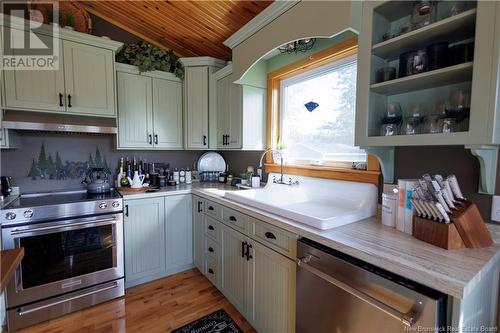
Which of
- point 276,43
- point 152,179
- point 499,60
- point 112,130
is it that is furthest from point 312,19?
point 152,179

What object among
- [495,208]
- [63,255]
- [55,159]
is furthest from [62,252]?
[495,208]

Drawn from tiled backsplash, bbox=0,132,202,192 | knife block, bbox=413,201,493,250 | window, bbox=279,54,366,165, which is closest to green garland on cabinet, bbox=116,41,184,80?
tiled backsplash, bbox=0,132,202,192

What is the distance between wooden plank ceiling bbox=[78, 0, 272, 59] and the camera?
214 cm

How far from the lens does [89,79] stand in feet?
7.30

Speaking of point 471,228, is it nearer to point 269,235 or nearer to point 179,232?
point 269,235

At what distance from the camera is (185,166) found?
3.13 meters

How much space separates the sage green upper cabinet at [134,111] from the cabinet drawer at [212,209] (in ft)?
3.29

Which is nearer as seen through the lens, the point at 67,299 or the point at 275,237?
the point at 275,237

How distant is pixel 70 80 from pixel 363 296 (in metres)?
2.75

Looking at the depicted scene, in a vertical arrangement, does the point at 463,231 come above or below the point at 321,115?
below

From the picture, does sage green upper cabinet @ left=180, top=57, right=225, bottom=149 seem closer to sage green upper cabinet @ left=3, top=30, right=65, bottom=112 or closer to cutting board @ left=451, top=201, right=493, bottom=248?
sage green upper cabinet @ left=3, top=30, right=65, bottom=112

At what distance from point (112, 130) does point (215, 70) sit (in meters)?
1.30

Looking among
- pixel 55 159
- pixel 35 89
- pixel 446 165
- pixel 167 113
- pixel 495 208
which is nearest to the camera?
pixel 495 208

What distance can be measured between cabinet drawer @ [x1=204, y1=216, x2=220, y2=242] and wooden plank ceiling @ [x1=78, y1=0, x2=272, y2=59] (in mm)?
1908
